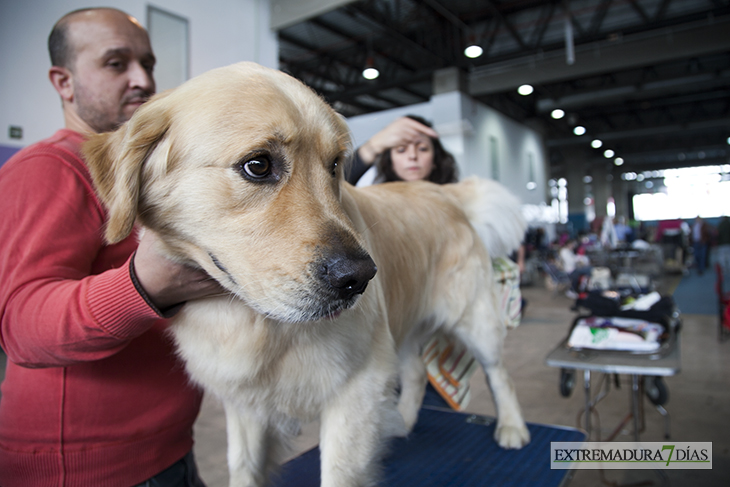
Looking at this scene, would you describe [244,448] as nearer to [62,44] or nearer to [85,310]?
[85,310]

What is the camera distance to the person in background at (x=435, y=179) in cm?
214

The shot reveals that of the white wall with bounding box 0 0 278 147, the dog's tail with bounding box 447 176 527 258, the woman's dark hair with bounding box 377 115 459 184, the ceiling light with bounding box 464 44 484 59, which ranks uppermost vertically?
the ceiling light with bounding box 464 44 484 59

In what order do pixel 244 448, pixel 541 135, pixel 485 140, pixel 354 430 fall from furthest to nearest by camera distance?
pixel 541 135
pixel 485 140
pixel 244 448
pixel 354 430

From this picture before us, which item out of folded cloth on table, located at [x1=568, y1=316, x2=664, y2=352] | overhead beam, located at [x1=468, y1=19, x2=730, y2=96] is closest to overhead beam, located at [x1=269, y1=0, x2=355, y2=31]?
folded cloth on table, located at [x1=568, y1=316, x2=664, y2=352]

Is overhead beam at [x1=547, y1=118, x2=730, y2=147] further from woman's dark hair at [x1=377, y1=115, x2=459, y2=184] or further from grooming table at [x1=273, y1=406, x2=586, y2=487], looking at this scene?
grooming table at [x1=273, y1=406, x2=586, y2=487]

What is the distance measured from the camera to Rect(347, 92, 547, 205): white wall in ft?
40.4

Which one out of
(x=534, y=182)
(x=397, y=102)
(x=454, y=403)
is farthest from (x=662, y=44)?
(x=454, y=403)

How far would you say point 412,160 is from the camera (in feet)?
8.25

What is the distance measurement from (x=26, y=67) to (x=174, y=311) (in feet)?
13.8

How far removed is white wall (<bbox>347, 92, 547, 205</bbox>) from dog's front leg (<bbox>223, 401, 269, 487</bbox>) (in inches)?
350

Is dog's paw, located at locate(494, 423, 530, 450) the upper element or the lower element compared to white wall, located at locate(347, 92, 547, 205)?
lower

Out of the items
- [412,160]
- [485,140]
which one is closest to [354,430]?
[412,160]

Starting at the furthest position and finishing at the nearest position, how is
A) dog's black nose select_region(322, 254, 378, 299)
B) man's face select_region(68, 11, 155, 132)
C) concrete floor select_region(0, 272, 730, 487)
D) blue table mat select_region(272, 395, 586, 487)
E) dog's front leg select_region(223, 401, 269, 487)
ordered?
concrete floor select_region(0, 272, 730, 487)
blue table mat select_region(272, 395, 586, 487)
dog's front leg select_region(223, 401, 269, 487)
man's face select_region(68, 11, 155, 132)
dog's black nose select_region(322, 254, 378, 299)

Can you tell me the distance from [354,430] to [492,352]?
982mm
